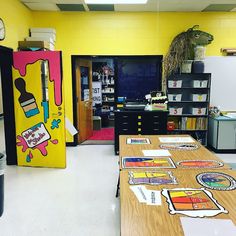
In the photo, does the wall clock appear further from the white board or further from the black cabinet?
the white board

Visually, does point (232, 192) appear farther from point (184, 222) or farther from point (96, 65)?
point (96, 65)

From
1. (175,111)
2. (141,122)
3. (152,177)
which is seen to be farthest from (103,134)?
(152,177)

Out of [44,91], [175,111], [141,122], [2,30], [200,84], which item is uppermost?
[2,30]

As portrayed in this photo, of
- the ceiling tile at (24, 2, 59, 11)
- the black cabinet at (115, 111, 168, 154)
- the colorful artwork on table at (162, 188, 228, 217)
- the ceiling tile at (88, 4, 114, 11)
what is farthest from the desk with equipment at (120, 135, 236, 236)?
the ceiling tile at (24, 2, 59, 11)

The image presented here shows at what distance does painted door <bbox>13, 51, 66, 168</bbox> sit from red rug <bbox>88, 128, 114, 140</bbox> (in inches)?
90.3

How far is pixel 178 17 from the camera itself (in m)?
5.52

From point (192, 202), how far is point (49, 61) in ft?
11.0

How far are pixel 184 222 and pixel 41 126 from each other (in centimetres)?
345

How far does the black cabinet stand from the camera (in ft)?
16.9

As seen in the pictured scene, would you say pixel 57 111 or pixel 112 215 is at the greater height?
pixel 57 111

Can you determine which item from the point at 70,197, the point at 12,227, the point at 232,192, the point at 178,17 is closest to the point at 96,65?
the point at 178,17

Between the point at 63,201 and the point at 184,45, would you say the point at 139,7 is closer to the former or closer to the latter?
the point at 184,45

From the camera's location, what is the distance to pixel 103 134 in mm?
7156

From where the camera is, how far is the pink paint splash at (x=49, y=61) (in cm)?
416
